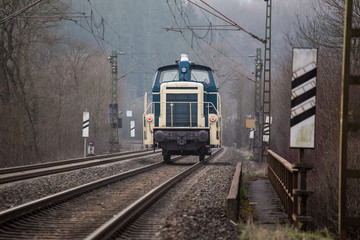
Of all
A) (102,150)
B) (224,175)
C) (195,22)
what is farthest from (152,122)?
(195,22)

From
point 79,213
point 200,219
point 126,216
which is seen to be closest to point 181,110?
point 79,213

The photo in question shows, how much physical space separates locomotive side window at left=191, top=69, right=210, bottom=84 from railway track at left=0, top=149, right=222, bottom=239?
7969mm

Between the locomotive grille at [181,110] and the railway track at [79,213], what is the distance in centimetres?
663

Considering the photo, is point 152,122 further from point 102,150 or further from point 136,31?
point 136,31

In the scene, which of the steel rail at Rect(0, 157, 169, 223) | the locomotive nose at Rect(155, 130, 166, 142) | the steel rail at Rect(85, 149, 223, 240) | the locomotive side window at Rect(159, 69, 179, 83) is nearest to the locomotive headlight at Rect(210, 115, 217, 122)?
the locomotive nose at Rect(155, 130, 166, 142)

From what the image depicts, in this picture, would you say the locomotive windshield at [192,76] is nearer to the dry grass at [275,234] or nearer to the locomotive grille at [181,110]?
the locomotive grille at [181,110]

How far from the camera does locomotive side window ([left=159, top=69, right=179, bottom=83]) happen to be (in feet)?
62.7

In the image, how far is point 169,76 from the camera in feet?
63.3

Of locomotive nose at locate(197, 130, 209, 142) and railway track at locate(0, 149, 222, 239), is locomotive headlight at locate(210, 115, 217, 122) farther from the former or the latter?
railway track at locate(0, 149, 222, 239)

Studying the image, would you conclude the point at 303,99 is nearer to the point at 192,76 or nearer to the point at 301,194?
the point at 301,194

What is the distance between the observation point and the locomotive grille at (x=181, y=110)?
59.6 feet

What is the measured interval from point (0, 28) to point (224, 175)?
1493cm

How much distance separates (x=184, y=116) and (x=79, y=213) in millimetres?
10849

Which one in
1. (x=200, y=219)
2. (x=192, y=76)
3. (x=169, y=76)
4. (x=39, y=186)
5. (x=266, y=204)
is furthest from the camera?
(x=169, y=76)
